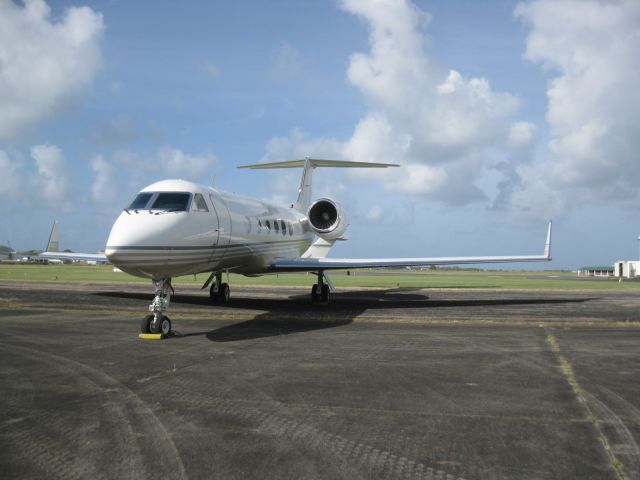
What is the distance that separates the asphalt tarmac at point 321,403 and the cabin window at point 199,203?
10.3 feet

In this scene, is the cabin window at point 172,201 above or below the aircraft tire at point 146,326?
above

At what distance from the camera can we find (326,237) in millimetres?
21891

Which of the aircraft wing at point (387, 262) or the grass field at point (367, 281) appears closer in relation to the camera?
the aircraft wing at point (387, 262)

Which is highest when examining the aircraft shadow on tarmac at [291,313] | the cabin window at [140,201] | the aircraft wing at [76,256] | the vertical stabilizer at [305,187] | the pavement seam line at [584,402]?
the vertical stabilizer at [305,187]

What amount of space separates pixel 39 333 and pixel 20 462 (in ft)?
26.8

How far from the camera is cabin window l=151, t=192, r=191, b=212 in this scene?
12100mm

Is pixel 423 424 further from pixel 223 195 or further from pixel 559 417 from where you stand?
pixel 223 195

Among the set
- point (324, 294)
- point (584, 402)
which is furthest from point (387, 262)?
point (584, 402)

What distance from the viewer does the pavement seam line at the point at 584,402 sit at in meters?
3.99

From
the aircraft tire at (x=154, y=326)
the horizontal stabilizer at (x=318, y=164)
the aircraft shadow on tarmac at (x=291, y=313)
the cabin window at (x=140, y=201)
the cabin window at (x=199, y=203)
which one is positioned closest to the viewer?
the aircraft tire at (x=154, y=326)

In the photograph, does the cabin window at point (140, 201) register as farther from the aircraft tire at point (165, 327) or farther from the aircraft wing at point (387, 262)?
the aircraft wing at point (387, 262)

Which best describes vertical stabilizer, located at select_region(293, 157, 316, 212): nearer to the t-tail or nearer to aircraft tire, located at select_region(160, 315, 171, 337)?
the t-tail

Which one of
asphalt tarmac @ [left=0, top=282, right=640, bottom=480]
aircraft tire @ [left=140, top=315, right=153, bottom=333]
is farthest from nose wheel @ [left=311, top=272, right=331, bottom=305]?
aircraft tire @ [left=140, top=315, right=153, bottom=333]

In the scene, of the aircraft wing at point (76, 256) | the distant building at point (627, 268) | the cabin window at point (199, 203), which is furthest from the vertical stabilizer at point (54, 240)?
the distant building at point (627, 268)
